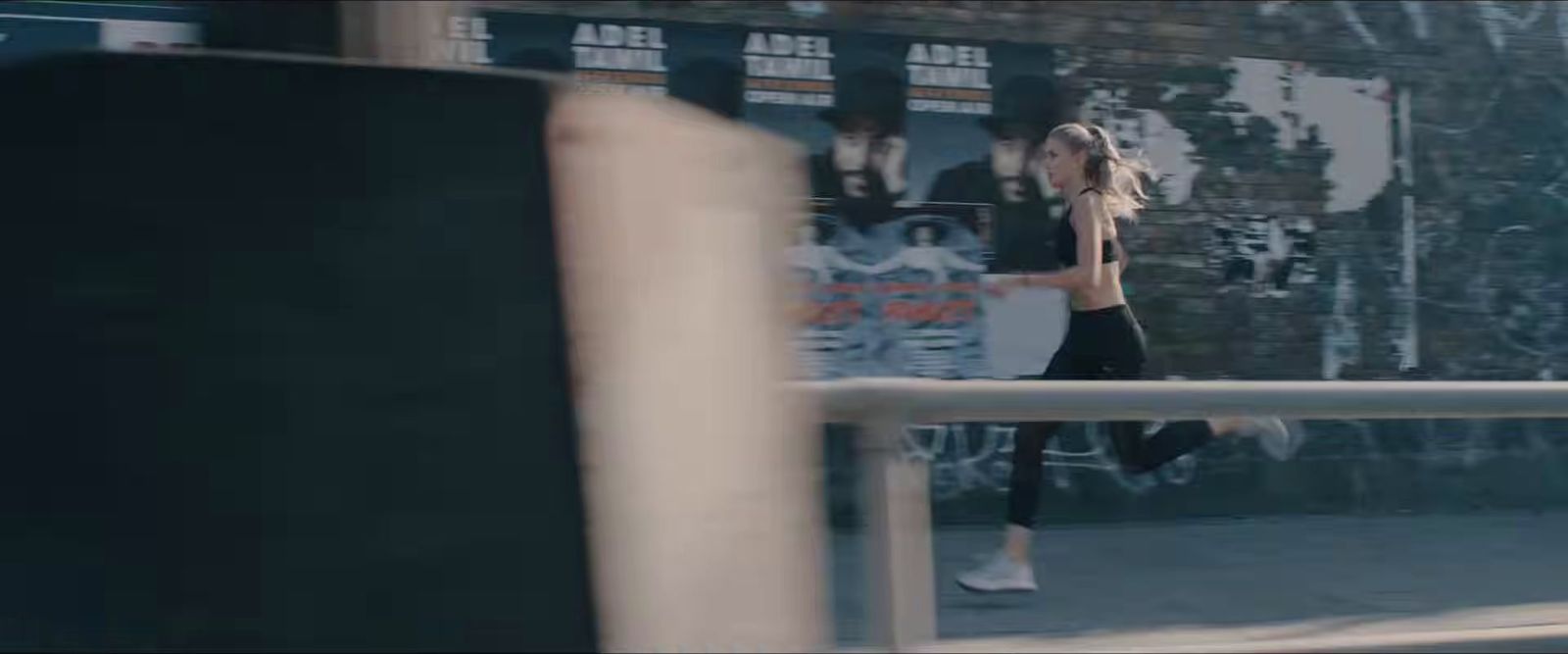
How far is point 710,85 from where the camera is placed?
840cm

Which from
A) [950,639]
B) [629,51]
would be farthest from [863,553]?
[629,51]

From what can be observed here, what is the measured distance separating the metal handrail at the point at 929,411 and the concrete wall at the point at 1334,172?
4.28m

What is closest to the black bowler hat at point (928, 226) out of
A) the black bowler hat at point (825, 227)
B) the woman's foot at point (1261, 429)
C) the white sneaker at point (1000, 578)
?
the black bowler hat at point (825, 227)

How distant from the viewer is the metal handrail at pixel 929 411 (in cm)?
342

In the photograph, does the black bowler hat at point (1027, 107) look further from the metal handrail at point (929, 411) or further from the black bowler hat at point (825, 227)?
the metal handrail at point (929, 411)

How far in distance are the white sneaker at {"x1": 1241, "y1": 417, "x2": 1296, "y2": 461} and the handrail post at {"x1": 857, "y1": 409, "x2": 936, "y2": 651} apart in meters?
0.94

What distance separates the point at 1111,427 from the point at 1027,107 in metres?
4.54

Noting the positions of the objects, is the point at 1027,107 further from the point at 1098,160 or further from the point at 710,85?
the point at 1098,160

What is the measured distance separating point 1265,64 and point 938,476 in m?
6.34

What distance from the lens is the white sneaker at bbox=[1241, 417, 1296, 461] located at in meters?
4.21

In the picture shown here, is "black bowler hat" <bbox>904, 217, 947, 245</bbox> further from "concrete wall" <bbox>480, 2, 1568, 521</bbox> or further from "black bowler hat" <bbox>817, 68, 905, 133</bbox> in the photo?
"concrete wall" <bbox>480, 2, 1568, 521</bbox>

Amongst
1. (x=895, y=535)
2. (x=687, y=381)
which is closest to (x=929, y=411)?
(x=895, y=535)

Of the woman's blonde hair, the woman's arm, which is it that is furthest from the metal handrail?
the woman's blonde hair

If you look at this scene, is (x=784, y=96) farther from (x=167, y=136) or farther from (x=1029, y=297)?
(x=167, y=136)
